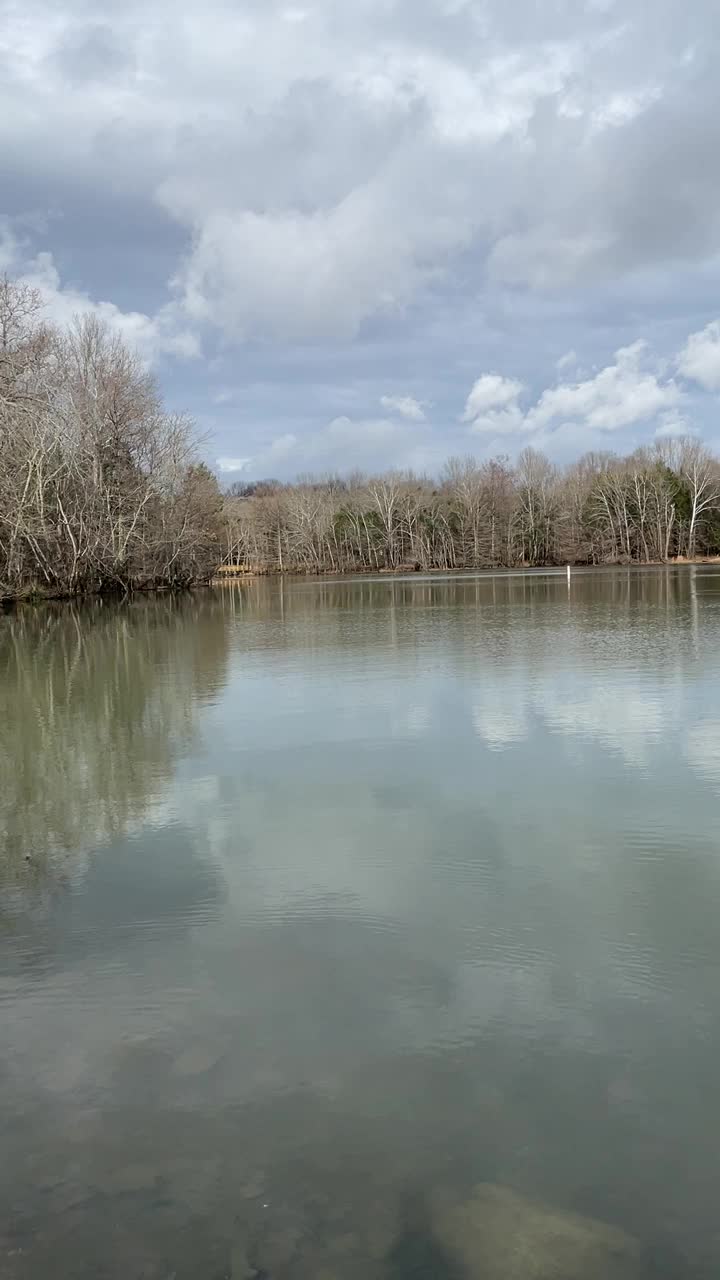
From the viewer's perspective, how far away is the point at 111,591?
42.5 m

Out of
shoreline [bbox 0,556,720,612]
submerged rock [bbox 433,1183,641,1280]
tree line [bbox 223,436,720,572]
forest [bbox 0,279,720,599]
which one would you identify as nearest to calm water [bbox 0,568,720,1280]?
submerged rock [bbox 433,1183,641,1280]

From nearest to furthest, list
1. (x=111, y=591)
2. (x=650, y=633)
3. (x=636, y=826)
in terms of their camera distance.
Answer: (x=636, y=826) < (x=650, y=633) < (x=111, y=591)

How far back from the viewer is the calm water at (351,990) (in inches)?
99.0

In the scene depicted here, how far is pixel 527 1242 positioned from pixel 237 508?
85.5 m

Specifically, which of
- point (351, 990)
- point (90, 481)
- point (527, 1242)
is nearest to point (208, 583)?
point (90, 481)

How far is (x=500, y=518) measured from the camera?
77938 millimetres

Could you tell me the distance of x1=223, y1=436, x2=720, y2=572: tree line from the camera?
7200 cm

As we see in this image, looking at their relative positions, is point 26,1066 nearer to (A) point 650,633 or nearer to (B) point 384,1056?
(B) point 384,1056

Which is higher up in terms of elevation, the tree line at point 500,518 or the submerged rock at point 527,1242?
the tree line at point 500,518

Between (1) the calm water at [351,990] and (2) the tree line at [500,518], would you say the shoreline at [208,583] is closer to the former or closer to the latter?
(2) the tree line at [500,518]

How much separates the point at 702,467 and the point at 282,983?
249 ft

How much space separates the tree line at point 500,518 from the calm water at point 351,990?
64.3 metres

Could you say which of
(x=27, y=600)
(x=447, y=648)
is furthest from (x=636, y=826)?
(x=27, y=600)

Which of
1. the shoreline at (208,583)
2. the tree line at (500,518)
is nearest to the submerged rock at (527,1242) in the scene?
the shoreline at (208,583)
